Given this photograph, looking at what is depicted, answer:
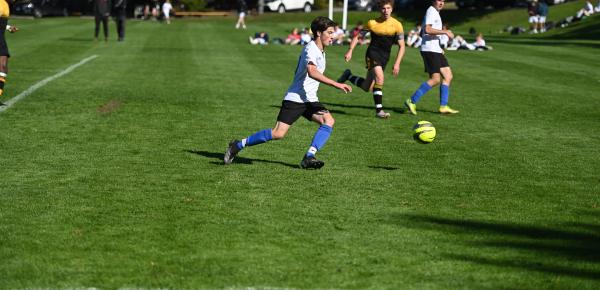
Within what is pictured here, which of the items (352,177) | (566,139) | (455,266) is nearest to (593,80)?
(566,139)

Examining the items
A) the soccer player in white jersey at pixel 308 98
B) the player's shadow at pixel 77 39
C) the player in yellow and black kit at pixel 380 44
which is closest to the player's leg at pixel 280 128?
the soccer player in white jersey at pixel 308 98

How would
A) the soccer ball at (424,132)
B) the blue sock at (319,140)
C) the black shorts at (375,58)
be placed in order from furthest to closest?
the black shorts at (375,58) < the soccer ball at (424,132) < the blue sock at (319,140)

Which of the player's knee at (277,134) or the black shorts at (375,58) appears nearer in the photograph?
the player's knee at (277,134)

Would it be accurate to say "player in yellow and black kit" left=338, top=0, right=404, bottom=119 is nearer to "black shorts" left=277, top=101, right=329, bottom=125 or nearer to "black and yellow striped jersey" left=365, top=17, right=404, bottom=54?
"black and yellow striped jersey" left=365, top=17, right=404, bottom=54

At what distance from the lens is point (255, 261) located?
22.7 feet

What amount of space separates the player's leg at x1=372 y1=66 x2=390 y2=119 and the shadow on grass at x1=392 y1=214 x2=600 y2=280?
760cm

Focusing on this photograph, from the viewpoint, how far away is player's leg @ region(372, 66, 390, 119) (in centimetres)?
1605

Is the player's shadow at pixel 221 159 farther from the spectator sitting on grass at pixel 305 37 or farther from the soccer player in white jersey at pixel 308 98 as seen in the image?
the spectator sitting on grass at pixel 305 37

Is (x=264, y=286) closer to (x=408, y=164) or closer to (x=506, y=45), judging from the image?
(x=408, y=164)

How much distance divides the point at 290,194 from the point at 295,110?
163cm

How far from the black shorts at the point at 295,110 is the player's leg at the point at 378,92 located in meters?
5.19

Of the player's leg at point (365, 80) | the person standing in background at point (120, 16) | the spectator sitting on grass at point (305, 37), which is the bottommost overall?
the spectator sitting on grass at point (305, 37)

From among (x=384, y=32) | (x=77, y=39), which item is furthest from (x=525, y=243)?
(x=77, y=39)

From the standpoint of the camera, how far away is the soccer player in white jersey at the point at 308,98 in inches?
410
